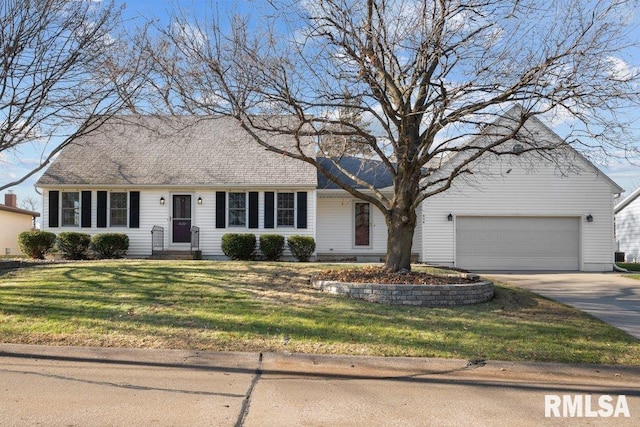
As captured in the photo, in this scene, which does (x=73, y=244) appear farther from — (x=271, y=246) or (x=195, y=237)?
(x=271, y=246)

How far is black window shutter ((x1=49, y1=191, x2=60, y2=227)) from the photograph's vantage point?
19422mm

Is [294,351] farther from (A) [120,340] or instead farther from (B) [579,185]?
(B) [579,185]

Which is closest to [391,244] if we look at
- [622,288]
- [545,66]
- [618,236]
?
[545,66]

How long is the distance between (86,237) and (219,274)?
949 centimetres

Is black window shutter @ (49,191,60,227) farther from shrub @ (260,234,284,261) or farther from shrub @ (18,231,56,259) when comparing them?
shrub @ (260,234,284,261)

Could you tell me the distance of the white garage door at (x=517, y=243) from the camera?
1953 cm

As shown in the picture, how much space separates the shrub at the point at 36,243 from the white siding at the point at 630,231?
2943 centimetres

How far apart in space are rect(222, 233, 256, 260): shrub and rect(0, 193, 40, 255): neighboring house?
1464cm

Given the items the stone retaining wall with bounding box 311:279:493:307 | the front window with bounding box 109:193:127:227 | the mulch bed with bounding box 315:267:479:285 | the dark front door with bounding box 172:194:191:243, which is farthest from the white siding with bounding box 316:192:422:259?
the stone retaining wall with bounding box 311:279:493:307

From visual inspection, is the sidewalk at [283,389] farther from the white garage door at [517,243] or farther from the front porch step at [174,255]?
the white garage door at [517,243]

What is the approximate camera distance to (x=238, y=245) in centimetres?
1847

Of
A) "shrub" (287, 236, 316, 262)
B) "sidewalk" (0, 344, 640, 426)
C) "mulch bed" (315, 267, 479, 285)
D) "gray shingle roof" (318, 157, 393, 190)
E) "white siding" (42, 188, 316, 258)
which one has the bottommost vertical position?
"sidewalk" (0, 344, 640, 426)

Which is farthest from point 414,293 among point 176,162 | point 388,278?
point 176,162

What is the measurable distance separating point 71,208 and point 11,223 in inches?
497
